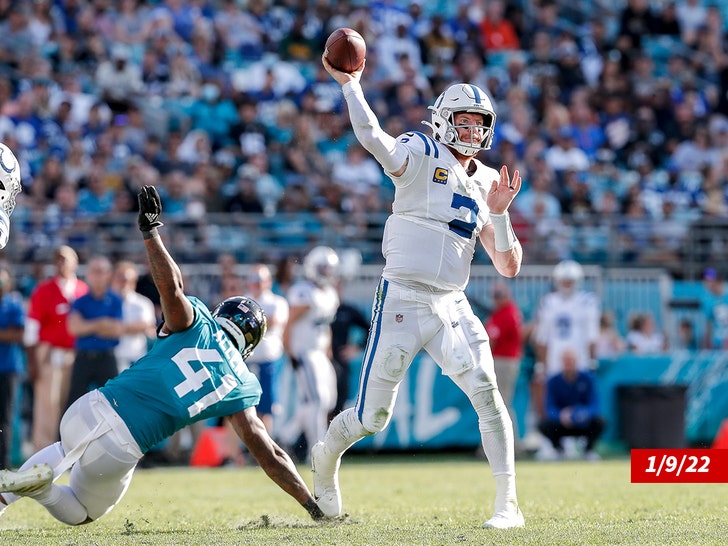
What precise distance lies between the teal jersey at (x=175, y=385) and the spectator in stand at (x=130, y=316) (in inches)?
223

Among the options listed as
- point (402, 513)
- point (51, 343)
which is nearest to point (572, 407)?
point (51, 343)

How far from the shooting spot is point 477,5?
19562mm

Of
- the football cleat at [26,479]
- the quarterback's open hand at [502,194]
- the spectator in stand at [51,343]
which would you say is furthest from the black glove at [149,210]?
the spectator in stand at [51,343]

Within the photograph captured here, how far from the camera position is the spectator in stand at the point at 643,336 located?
13.9 metres

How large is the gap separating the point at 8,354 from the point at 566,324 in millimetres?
5692

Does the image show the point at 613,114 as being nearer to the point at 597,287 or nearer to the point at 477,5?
the point at 477,5

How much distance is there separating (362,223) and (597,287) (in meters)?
2.76

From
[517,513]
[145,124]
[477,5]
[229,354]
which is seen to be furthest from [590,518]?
[477,5]

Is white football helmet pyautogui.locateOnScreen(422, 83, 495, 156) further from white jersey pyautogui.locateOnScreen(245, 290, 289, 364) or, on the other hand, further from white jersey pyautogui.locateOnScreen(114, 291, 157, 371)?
white jersey pyautogui.locateOnScreen(114, 291, 157, 371)

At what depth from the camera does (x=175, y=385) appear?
5.79m

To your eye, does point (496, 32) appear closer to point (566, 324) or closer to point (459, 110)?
point (566, 324)

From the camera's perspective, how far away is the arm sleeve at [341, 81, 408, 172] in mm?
6180

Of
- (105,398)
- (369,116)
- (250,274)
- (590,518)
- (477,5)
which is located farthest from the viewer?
(477,5)

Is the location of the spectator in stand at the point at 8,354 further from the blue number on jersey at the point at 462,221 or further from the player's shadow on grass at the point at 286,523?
the blue number on jersey at the point at 462,221
